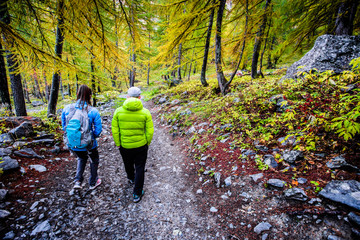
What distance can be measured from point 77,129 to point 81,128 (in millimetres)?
76

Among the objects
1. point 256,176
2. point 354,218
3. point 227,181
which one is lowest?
point 227,181

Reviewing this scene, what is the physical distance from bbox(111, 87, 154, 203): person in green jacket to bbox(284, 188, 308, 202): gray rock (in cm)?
304

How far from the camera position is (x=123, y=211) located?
10.1 feet

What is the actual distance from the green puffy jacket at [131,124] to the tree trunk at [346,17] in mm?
9063

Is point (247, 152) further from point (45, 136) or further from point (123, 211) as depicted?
point (45, 136)

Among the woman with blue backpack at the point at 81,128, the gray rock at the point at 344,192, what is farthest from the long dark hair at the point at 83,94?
the gray rock at the point at 344,192

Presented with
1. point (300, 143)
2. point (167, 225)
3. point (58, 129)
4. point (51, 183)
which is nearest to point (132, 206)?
point (167, 225)

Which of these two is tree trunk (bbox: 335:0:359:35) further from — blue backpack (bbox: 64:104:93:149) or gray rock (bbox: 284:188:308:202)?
blue backpack (bbox: 64:104:93:149)

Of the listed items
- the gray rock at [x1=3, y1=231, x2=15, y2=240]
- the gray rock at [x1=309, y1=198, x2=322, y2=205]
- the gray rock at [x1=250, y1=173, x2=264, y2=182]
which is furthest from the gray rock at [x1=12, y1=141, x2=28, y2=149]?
the gray rock at [x1=309, y1=198, x2=322, y2=205]

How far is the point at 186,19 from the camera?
Result: 6465mm

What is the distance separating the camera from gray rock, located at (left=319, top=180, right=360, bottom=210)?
197 cm

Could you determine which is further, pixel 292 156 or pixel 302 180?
pixel 292 156

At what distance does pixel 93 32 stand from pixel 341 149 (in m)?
6.22

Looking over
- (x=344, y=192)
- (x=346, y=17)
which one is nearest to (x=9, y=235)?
(x=344, y=192)
